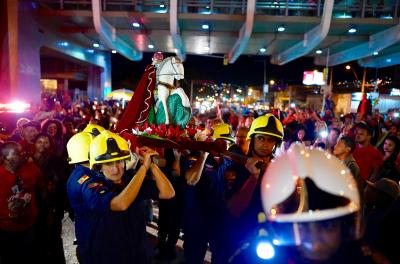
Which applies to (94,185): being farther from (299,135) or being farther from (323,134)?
(299,135)

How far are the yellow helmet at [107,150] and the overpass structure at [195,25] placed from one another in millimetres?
12428

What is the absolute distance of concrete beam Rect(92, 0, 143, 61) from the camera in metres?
14.3

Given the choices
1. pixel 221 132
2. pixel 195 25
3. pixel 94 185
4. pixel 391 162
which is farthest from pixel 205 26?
pixel 94 185

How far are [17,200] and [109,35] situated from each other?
555 inches

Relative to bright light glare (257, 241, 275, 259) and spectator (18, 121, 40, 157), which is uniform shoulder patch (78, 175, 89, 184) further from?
spectator (18, 121, 40, 157)

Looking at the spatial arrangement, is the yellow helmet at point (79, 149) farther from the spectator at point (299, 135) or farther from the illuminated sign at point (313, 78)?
the illuminated sign at point (313, 78)

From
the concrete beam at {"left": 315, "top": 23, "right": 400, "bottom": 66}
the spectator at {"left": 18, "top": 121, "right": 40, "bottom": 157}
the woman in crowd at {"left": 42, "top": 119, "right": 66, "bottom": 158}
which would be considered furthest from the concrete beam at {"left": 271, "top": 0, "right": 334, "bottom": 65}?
the spectator at {"left": 18, "top": 121, "right": 40, "bottom": 157}

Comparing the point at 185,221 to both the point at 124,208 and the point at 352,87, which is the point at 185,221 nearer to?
the point at 124,208

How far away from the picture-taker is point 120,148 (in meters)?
2.69

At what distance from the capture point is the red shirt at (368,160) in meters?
5.56

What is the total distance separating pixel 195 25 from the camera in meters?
16.4

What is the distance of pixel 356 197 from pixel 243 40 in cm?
1526

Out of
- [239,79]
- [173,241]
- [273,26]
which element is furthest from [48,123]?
[239,79]

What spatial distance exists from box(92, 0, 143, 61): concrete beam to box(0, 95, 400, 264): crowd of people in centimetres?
936
